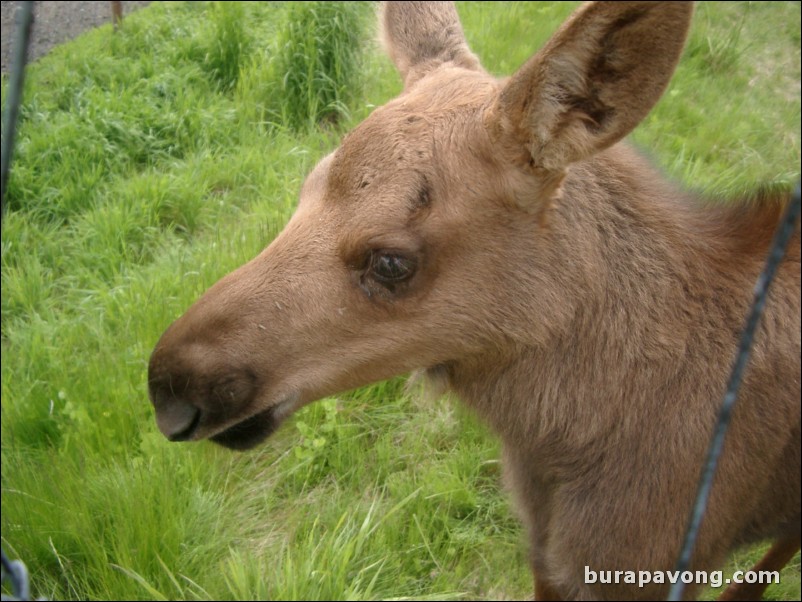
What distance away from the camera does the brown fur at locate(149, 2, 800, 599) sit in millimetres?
2453

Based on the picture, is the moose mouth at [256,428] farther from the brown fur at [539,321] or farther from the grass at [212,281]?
the grass at [212,281]

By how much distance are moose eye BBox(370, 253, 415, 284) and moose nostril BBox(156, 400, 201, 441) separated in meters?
0.72

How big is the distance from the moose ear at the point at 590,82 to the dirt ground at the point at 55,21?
7020 millimetres

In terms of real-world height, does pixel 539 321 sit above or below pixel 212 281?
above

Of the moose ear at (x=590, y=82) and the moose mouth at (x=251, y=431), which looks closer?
the moose ear at (x=590, y=82)

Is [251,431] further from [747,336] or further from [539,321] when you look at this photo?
[747,336]

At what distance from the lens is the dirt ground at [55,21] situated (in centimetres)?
802

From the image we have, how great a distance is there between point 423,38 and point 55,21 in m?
6.90

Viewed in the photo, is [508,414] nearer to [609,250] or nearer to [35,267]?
[609,250]

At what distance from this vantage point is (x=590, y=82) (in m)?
2.24

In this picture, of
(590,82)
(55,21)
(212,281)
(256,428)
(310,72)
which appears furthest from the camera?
(55,21)

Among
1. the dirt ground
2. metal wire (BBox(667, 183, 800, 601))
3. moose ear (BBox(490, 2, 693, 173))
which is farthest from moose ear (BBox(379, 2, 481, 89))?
the dirt ground

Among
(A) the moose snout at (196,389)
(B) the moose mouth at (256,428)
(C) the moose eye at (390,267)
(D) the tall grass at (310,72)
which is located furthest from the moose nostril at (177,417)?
(D) the tall grass at (310,72)

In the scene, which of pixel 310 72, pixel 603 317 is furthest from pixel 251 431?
pixel 310 72
